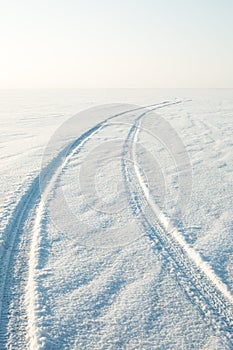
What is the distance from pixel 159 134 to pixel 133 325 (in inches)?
465

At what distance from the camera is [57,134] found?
14.8 metres

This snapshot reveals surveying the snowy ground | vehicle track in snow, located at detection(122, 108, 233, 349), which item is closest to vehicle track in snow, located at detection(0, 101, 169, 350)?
the snowy ground

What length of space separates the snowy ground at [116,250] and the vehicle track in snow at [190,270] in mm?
16

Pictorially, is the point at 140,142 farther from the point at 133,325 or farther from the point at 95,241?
the point at 133,325

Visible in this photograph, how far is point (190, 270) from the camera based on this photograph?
4.82 meters

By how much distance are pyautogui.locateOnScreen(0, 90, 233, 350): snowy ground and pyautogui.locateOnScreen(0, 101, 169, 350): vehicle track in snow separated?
0.01 m

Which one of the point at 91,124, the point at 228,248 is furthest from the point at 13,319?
the point at 91,124

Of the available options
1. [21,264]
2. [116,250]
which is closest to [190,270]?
[116,250]

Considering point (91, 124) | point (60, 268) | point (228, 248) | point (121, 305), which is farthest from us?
point (91, 124)

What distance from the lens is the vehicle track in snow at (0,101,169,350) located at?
3656 millimetres

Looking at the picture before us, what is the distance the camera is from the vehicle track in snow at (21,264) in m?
3.66

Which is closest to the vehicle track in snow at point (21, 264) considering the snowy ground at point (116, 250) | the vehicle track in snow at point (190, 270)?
the snowy ground at point (116, 250)

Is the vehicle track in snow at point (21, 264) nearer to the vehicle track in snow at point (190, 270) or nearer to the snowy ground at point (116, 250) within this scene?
the snowy ground at point (116, 250)

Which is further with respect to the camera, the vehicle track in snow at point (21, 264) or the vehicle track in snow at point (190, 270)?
the vehicle track in snow at point (190, 270)
